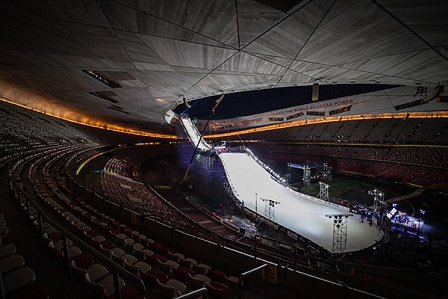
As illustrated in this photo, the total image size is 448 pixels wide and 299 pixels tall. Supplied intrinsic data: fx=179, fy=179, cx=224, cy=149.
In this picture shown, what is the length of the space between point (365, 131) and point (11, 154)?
115 ft

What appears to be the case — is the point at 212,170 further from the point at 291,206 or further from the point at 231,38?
the point at 231,38

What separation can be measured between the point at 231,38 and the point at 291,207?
12.9m

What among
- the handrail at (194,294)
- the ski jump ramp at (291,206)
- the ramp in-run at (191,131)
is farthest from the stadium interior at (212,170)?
the ramp in-run at (191,131)

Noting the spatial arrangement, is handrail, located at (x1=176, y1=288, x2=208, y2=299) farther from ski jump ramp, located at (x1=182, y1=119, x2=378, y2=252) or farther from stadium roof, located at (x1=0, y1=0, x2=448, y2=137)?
ski jump ramp, located at (x1=182, y1=119, x2=378, y2=252)

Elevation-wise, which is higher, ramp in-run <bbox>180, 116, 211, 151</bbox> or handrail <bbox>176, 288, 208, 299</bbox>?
ramp in-run <bbox>180, 116, 211, 151</bbox>

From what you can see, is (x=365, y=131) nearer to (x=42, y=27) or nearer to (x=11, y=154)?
(x=42, y=27)

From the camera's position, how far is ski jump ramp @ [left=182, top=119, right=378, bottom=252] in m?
10.5

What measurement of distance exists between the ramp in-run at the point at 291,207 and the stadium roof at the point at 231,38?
339 inches

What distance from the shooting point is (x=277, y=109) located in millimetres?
32719

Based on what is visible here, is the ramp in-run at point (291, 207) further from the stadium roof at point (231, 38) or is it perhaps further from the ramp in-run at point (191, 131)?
the stadium roof at point (231, 38)

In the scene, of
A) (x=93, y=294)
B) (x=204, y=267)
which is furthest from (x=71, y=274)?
(x=204, y=267)

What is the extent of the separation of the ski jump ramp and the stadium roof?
8.62 metres

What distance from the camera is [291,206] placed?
14086mm

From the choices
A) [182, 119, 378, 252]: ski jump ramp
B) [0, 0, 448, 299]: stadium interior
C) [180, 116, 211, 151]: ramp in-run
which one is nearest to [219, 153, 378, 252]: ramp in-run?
[182, 119, 378, 252]: ski jump ramp
